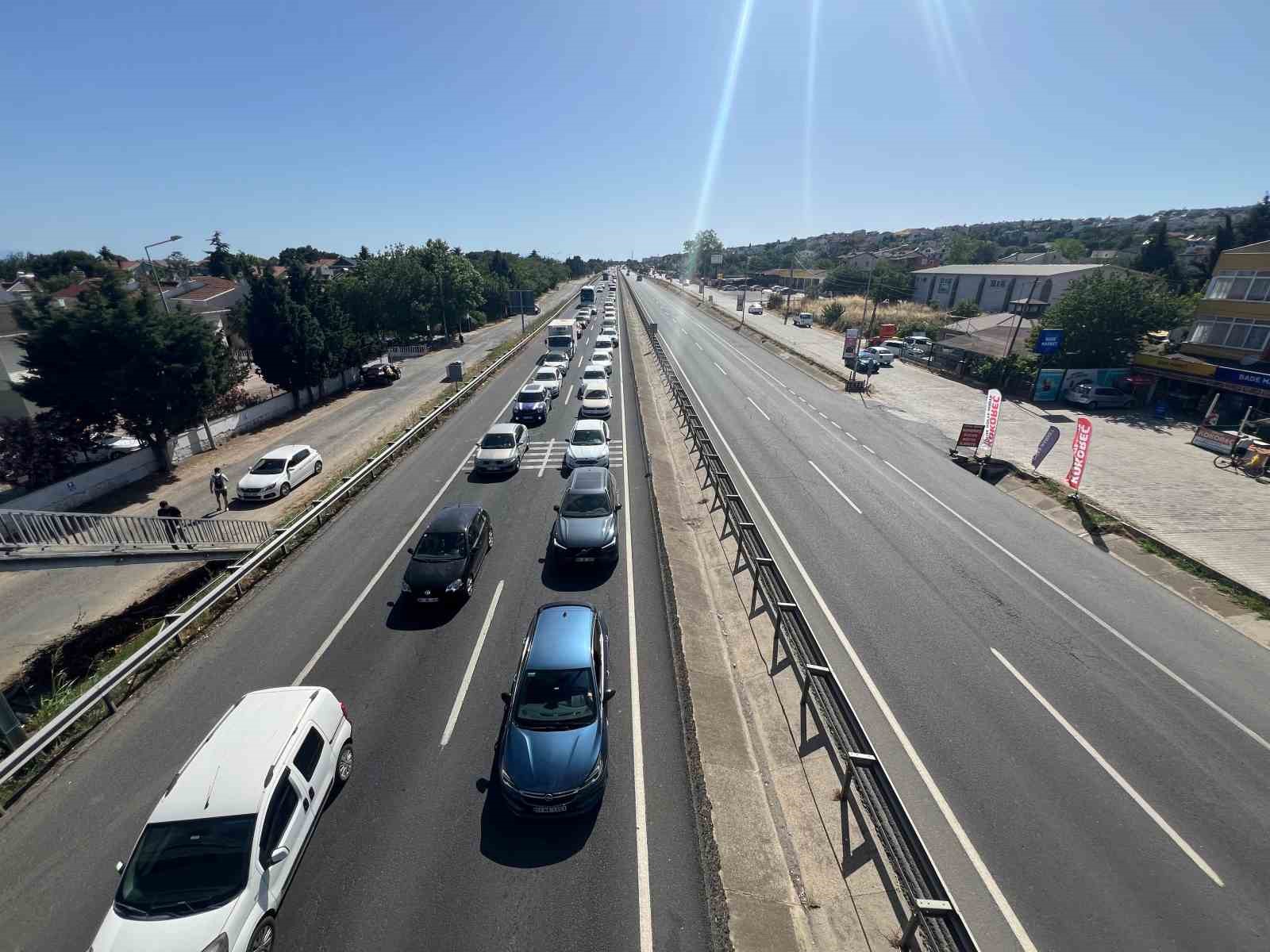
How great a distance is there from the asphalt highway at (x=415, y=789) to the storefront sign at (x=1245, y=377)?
36109 millimetres

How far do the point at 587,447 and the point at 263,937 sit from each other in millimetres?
17884

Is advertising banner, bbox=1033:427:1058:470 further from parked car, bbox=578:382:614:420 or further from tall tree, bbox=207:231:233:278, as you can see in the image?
tall tree, bbox=207:231:233:278

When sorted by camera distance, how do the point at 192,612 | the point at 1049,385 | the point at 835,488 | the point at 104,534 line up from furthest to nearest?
1. the point at 1049,385
2. the point at 835,488
3. the point at 104,534
4. the point at 192,612

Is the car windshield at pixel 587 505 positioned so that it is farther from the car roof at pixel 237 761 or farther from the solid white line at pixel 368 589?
the car roof at pixel 237 761

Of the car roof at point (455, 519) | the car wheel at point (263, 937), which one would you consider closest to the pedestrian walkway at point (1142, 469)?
the car roof at point (455, 519)

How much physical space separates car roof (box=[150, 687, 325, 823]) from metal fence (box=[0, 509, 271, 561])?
6.68 m

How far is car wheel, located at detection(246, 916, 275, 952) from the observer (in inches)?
250

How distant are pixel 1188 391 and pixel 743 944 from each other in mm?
44692

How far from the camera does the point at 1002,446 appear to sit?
2748 centimetres

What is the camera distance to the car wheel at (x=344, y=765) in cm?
880

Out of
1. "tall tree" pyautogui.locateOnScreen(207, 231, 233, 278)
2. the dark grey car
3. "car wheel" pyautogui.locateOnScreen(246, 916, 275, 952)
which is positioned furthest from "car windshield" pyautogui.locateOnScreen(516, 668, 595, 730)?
"tall tree" pyautogui.locateOnScreen(207, 231, 233, 278)

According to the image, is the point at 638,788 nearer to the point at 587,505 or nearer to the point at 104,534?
the point at 587,505

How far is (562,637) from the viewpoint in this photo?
10.2 metres

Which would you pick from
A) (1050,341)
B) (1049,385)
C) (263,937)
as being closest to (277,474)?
(263,937)
